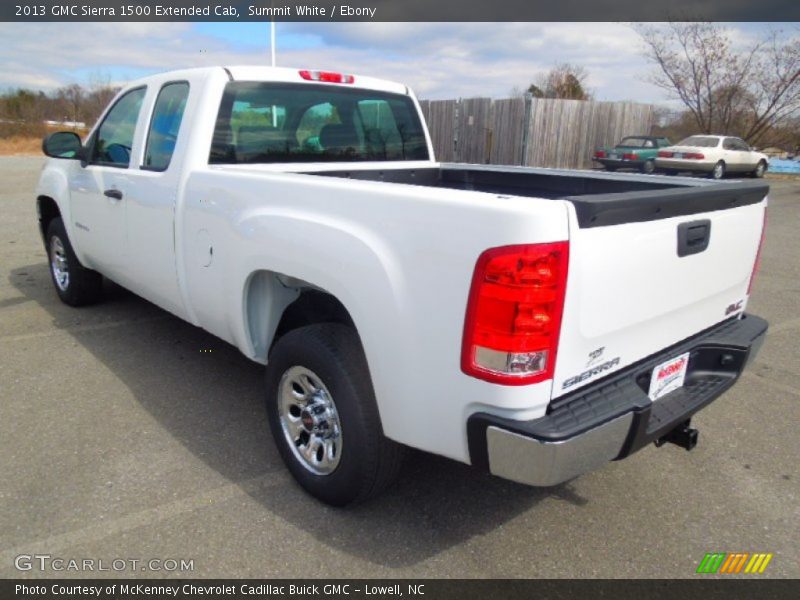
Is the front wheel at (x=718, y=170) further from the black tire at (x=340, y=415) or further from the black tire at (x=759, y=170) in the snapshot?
the black tire at (x=340, y=415)

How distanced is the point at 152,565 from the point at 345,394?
1.00m

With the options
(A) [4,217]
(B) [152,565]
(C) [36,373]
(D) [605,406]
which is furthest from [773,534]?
(A) [4,217]

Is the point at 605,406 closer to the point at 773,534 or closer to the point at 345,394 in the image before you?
the point at 345,394

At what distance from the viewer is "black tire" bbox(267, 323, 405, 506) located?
2.31m

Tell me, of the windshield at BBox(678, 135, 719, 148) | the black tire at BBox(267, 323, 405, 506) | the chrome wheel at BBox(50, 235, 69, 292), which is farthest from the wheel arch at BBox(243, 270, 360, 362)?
the windshield at BBox(678, 135, 719, 148)

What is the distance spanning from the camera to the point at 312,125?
148 inches

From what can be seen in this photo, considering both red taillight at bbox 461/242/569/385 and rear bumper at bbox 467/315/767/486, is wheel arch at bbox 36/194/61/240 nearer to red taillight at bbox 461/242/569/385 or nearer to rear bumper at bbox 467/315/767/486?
red taillight at bbox 461/242/569/385

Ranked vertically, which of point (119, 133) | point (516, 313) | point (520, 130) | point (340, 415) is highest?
point (520, 130)

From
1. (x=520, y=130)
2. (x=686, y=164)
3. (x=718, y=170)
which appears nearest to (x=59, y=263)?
(x=520, y=130)

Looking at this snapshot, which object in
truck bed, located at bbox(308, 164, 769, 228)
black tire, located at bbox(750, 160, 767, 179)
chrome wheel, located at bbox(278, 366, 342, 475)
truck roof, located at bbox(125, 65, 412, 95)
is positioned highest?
truck roof, located at bbox(125, 65, 412, 95)

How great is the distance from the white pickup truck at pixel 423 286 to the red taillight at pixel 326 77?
1cm

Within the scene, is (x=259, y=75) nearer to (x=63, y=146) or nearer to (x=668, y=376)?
(x=63, y=146)

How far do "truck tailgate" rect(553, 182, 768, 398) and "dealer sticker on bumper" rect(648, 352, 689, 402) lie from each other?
0.08m

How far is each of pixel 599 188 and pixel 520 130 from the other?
1570cm
